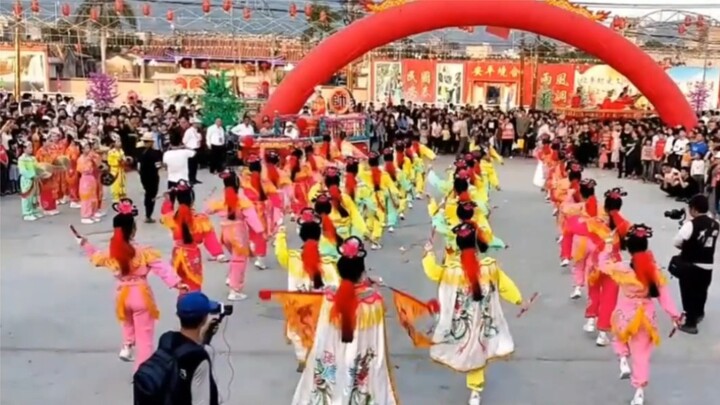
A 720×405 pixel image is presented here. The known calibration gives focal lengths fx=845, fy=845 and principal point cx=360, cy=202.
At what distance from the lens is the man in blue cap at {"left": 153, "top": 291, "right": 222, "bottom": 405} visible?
2961 mm

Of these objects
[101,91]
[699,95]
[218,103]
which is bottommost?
[218,103]

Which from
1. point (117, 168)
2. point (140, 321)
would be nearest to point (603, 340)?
point (140, 321)

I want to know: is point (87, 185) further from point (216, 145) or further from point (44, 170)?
point (216, 145)

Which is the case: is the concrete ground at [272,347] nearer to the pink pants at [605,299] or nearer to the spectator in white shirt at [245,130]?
the pink pants at [605,299]

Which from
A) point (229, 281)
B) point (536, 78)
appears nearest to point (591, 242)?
point (229, 281)

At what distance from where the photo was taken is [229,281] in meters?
7.77

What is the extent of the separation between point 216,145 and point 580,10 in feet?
25.4

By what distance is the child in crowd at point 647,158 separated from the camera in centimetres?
1546

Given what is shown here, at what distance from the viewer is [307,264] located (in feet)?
18.1

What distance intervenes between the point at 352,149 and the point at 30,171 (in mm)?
5175

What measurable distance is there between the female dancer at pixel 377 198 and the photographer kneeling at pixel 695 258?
3.55m

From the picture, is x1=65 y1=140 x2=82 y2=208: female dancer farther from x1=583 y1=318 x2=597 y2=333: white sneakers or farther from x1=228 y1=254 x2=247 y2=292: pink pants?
x1=583 y1=318 x2=597 y2=333: white sneakers

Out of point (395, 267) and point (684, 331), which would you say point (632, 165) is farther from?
point (684, 331)

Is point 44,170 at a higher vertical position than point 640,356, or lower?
higher
